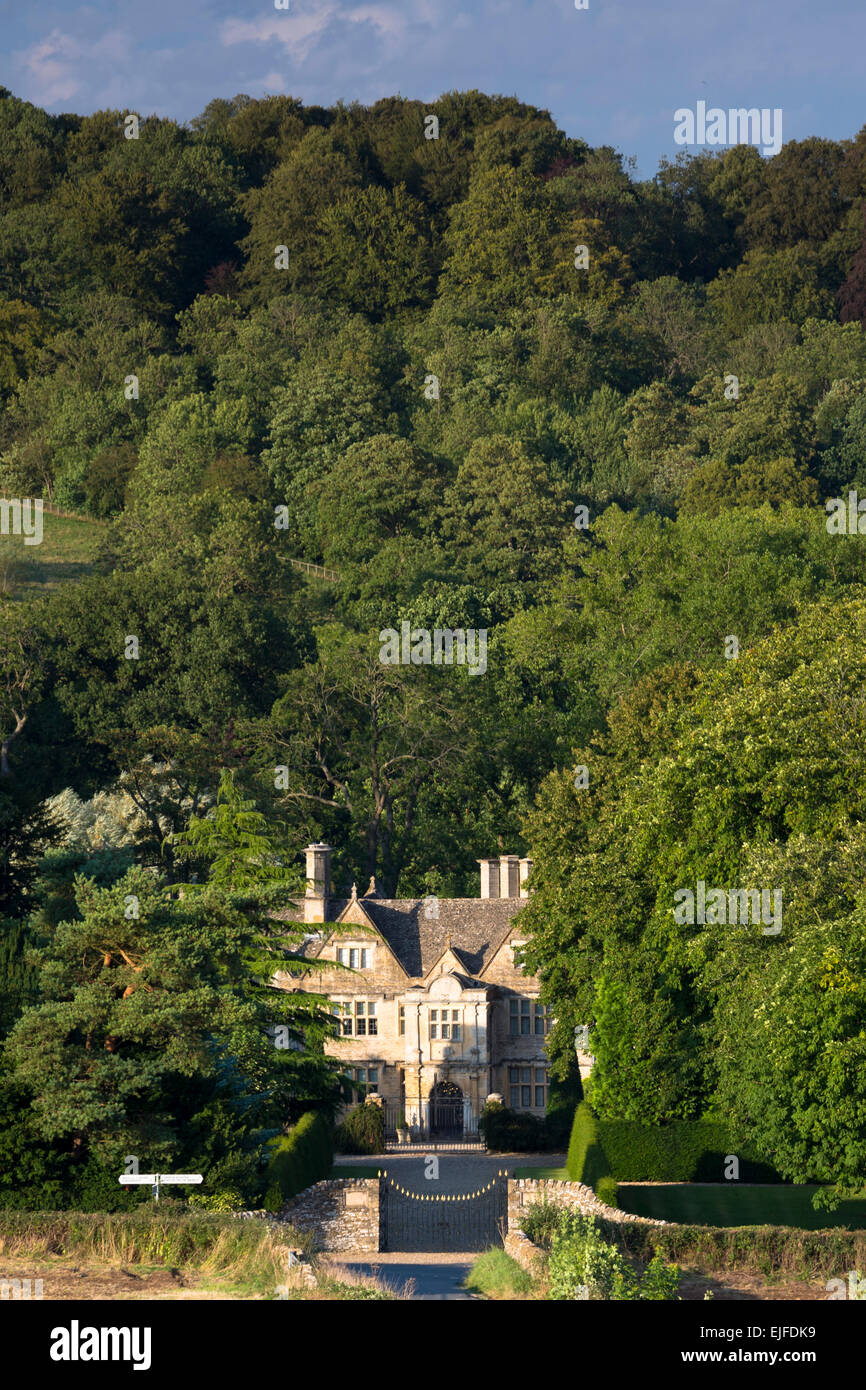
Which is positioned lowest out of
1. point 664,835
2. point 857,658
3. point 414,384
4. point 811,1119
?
point 811,1119

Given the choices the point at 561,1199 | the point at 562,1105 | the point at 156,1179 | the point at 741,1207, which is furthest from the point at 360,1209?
the point at 562,1105

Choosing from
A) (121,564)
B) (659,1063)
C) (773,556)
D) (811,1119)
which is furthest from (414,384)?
(811,1119)

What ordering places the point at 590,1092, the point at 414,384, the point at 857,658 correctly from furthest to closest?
the point at 414,384
the point at 590,1092
the point at 857,658

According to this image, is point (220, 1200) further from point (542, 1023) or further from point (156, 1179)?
point (542, 1023)

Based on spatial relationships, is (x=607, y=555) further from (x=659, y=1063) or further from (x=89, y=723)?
(x=659, y=1063)

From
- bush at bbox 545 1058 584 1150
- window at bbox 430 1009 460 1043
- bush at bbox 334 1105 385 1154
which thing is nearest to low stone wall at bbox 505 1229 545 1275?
bush at bbox 334 1105 385 1154

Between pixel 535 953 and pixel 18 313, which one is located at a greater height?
pixel 18 313
